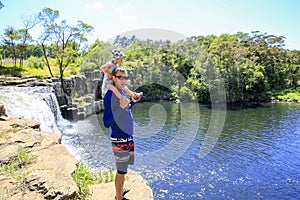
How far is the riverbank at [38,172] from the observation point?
414 centimetres

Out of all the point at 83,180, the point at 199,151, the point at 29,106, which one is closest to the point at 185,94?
the point at 199,151

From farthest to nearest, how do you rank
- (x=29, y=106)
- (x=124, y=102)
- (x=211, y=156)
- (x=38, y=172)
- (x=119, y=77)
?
(x=29, y=106), (x=211, y=156), (x=38, y=172), (x=119, y=77), (x=124, y=102)

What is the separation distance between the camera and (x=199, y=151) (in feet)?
53.8

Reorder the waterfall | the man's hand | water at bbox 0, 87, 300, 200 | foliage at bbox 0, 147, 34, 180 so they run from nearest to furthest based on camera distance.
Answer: the man's hand < foliage at bbox 0, 147, 34, 180 < water at bbox 0, 87, 300, 200 < the waterfall

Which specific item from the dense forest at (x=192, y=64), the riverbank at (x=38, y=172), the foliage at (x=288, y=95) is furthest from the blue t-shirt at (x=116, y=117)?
the foliage at (x=288, y=95)

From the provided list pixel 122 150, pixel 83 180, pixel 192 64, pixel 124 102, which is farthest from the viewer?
pixel 192 64

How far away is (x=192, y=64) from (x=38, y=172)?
4132cm

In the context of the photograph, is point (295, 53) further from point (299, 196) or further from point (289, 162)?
point (299, 196)

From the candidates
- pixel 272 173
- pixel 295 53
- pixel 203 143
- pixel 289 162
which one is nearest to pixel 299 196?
pixel 272 173

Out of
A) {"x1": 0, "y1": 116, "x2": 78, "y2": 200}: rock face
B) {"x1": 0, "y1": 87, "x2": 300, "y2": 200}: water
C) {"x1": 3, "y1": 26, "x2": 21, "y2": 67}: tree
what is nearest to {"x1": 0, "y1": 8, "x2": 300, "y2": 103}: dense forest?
{"x1": 3, "y1": 26, "x2": 21, "y2": 67}: tree

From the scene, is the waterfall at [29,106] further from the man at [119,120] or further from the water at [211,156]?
the man at [119,120]

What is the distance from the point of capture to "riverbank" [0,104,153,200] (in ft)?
13.6

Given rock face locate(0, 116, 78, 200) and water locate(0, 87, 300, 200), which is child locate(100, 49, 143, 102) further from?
water locate(0, 87, 300, 200)

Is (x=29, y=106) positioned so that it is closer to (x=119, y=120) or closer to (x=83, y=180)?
(x=83, y=180)
